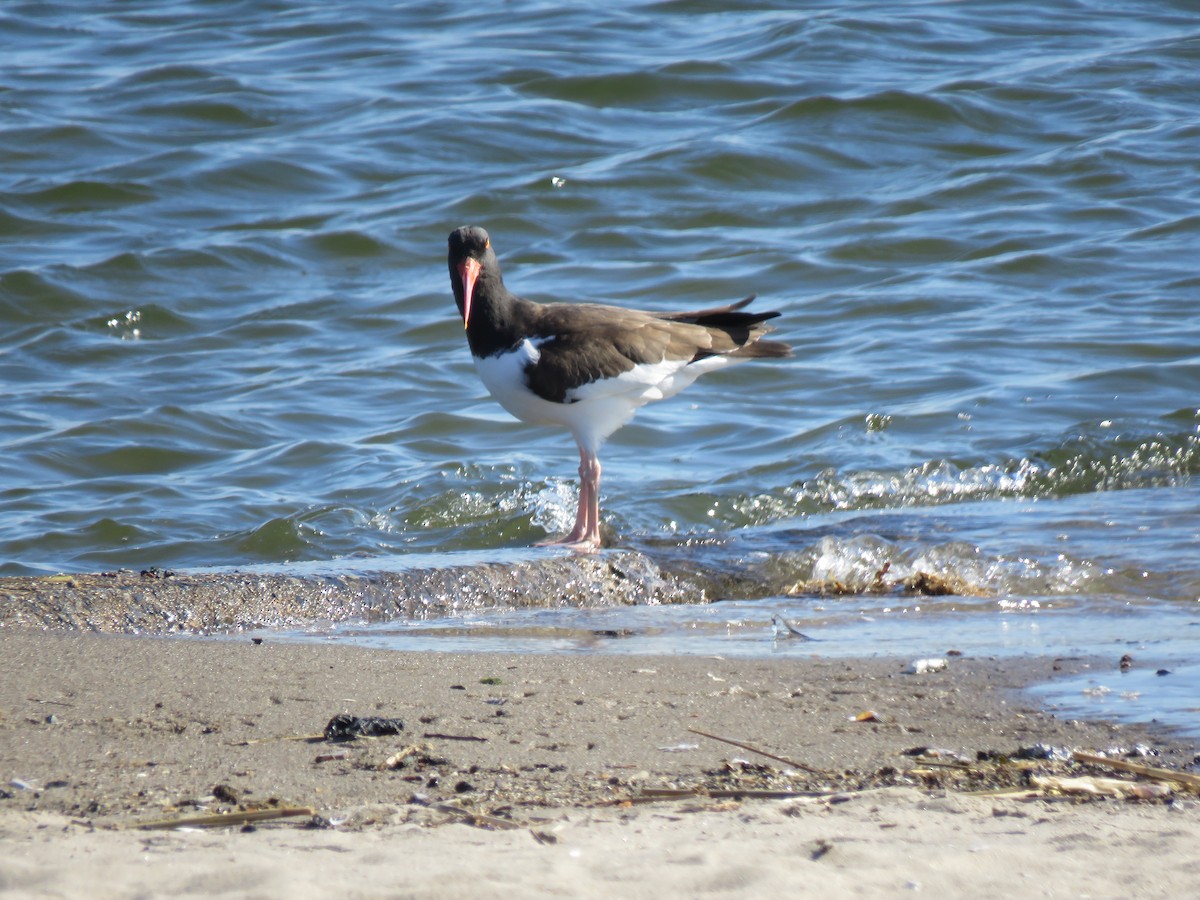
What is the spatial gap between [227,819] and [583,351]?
14.4ft

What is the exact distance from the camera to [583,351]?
23.7 ft

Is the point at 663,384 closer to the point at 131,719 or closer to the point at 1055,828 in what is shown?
the point at 131,719

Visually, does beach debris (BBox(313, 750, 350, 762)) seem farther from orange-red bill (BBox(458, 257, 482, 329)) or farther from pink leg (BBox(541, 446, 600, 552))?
orange-red bill (BBox(458, 257, 482, 329))

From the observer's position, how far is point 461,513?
891 centimetres

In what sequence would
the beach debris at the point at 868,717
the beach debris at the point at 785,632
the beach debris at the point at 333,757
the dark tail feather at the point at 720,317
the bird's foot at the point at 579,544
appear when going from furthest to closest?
the dark tail feather at the point at 720,317 < the bird's foot at the point at 579,544 < the beach debris at the point at 785,632 < the beach debris at the point at 868,717 < the beach debris at the point at 333,757

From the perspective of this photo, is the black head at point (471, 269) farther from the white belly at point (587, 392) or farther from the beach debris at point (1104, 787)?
the beach debris at point (1104, 787)

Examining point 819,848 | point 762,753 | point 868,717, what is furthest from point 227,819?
point 868,717

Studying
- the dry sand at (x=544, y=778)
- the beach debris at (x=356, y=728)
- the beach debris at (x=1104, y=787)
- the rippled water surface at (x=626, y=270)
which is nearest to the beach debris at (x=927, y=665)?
the dry sand at (x=544, y=778)

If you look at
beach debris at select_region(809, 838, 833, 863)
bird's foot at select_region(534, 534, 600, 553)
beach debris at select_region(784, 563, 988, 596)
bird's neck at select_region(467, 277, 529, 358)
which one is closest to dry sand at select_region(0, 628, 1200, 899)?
beach debris at select_region(809, 838, 833, 863)

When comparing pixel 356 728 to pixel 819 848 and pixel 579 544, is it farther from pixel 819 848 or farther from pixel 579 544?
pixel 579 544

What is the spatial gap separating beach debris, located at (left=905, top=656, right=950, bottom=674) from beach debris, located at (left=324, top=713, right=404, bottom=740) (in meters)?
1.70

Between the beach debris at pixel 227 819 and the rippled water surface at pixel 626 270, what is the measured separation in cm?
371

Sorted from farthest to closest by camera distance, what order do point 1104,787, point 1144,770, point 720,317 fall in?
point 720,317 → point 1144,770 → point 1104,787

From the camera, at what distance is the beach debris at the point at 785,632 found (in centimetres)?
529
